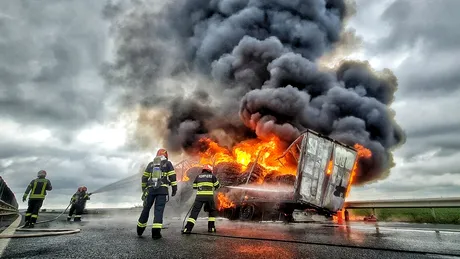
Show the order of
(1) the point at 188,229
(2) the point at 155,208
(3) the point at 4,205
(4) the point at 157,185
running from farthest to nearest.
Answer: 1. (3) the point at 4,205
2. (1) the point at 188,229
3. (4) the point at 157,185
4. (2) the point at 155,208

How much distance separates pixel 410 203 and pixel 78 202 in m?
12.2

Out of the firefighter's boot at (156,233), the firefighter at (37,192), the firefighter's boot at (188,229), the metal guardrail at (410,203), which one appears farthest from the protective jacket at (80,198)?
the metal guardrail at (410,203)

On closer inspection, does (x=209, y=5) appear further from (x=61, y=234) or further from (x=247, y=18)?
(x=61, y=234)

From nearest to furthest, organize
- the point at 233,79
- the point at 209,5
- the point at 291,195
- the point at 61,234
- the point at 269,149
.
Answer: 1. the point at 61,234
2. the point at 291,195
3. the point at 269,149
4. the point at 233,79
5. the point at 209,5

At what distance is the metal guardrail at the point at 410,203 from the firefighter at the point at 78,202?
1028 cm

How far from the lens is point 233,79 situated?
2183 cm

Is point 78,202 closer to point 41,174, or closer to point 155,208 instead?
point 41,174

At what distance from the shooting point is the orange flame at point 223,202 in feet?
37.2

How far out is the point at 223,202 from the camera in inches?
456

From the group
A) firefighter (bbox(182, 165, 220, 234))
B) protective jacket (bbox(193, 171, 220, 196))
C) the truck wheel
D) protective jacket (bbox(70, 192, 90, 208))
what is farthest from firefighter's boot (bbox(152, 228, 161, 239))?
protective jacket (bbox(70, 192, 90, 208))

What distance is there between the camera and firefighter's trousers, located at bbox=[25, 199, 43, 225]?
28.0 ft

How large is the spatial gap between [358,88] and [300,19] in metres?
7.48

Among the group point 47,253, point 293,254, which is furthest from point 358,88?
point 47,253

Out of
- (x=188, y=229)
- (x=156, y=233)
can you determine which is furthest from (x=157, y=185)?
(x=188, y=229)
